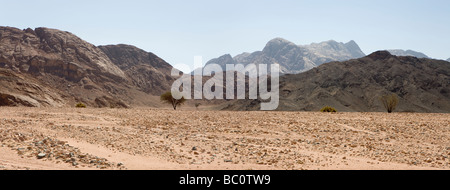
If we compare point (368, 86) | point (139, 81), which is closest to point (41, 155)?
point (368, 86)

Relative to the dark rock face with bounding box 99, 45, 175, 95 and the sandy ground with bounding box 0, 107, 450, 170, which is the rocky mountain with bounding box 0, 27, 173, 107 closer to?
the dark rock face with bounding box 99, 45, 175, 95

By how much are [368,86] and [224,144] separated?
6711cm

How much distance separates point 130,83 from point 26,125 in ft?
314

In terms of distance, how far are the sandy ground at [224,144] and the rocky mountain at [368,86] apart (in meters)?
46.3

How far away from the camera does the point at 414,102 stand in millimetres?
63438

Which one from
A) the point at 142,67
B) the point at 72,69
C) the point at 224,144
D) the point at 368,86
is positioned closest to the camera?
the point at 224,144

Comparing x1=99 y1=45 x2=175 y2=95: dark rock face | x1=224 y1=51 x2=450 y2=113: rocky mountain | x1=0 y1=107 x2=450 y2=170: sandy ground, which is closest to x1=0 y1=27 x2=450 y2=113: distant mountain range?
x1=224 y1=51 x2=450 y2=113: rocky mountain

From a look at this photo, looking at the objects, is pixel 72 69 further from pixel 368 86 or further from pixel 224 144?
pixel 224 144

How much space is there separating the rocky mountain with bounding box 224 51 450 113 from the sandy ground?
46265mm

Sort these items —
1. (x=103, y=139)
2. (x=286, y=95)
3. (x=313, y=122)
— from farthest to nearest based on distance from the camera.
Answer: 1. (x=286, y=95)
2. (x=313, y=122)
3. (x=103, y=139)

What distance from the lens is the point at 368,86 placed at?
6988 cm
